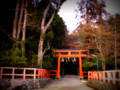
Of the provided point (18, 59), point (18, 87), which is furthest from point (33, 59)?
point (18, 87)

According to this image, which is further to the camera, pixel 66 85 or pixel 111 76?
pixel 66 85

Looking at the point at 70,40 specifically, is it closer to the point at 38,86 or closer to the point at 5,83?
the point at 38,86

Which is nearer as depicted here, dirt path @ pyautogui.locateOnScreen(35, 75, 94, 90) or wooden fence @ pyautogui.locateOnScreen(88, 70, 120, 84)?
wooden fence @ pyautogui.locateOnScreen(88, 70, 120, 84)

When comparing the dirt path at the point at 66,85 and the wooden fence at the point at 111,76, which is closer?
the wooden fence at the point at 111,76

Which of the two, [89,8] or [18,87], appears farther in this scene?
[89,8]

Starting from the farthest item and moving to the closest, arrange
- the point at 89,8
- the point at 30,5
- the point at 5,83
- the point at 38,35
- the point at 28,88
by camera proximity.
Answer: the point at 89,8
the point at 38,35
the point at 30,5
the point at 28,88
the point at 5,83

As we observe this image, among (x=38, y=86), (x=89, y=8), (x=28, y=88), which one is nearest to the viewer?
(x=28, y=88)

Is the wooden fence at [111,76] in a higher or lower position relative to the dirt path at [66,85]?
higher

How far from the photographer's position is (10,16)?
11.1 metres

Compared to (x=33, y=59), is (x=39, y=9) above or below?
above

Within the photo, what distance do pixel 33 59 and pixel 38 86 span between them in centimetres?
284

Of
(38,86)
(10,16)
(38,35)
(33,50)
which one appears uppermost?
(10,16)

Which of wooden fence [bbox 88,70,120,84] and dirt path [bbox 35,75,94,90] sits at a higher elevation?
wooden fence [bbox 88,70,120,84]

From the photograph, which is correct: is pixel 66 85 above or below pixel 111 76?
below
